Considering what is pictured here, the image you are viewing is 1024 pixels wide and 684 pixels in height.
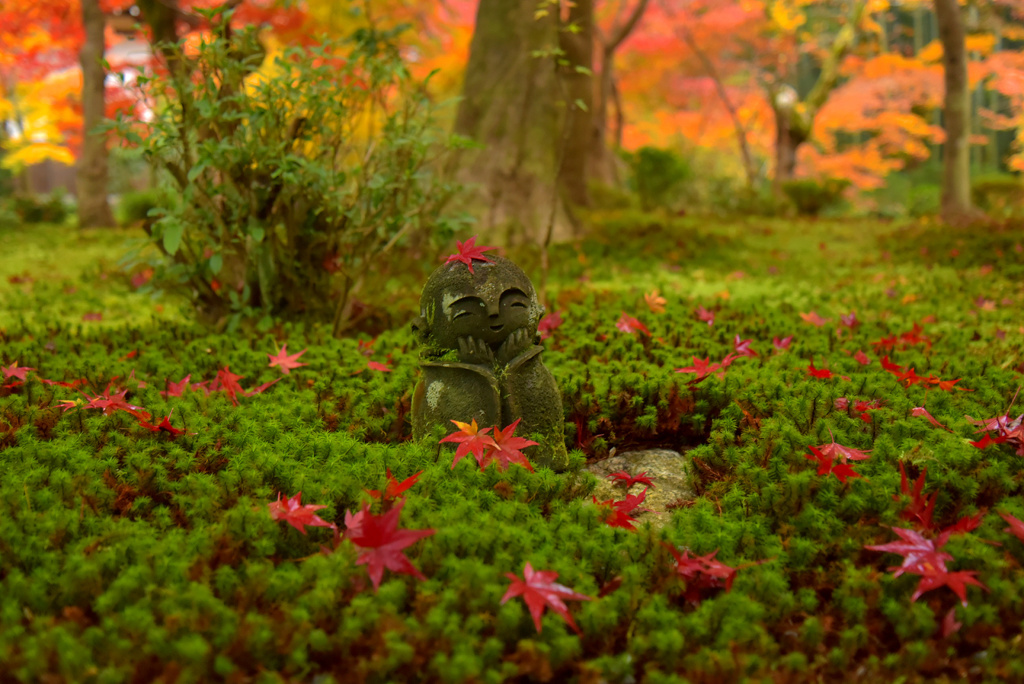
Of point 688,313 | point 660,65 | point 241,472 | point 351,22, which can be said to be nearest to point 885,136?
point 660,65

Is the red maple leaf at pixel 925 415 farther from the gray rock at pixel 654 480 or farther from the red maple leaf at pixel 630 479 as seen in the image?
the red maple leaf at pixel 630 479

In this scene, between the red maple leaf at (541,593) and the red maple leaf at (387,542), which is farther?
the red maple leaf at (387,542)

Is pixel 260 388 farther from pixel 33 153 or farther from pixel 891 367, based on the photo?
pixel 33 153

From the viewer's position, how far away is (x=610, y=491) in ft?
9.26

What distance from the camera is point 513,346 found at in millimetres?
2686

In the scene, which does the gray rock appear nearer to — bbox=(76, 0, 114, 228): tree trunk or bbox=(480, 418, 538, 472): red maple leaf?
bbox=(480, 418, 538, 472): red maple leaf

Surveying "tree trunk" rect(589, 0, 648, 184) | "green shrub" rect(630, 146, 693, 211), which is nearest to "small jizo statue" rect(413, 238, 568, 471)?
"green shrub" rect(630, 146, 693, 211)

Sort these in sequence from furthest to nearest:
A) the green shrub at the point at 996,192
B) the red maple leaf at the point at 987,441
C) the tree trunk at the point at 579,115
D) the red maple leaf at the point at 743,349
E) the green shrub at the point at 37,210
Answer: the green shrub at the point at 37,210
the green shrub at the point at 996,192
the tree trunk at the point at 579,115
the red maple leaf at the point at 743,349
the red maple leaf at the point at 987,441

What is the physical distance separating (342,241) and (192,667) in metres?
3.40

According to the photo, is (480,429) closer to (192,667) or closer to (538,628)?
(538,628)

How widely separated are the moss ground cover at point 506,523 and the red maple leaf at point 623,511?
0.20 feet

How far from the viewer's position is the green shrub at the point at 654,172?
565 inches

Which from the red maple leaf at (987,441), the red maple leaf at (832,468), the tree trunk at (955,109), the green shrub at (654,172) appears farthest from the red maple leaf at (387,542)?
the green shrub at (654,172)

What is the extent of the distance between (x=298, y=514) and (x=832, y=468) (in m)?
1.74
